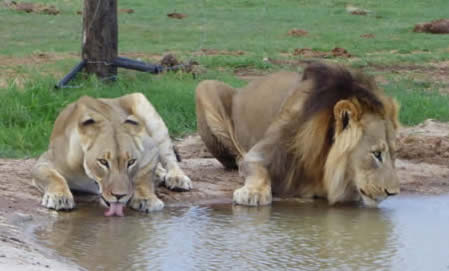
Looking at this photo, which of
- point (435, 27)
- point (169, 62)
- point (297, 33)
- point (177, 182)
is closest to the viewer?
point (177, 182)

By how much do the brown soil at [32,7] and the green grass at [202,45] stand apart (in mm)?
289

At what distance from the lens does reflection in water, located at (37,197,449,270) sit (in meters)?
5.16

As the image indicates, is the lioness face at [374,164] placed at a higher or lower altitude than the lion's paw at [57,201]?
higher

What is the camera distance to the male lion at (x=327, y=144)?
653 centimetres

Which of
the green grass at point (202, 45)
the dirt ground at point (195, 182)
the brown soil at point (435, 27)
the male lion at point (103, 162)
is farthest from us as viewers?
the brown soil at point (435, 27)

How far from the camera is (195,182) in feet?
23.6

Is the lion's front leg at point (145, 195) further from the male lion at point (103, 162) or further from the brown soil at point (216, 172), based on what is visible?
the brown soil at point (216, 172)

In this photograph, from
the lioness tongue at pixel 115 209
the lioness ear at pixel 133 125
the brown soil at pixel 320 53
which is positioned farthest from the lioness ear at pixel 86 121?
the brown soil at pixel 320 53

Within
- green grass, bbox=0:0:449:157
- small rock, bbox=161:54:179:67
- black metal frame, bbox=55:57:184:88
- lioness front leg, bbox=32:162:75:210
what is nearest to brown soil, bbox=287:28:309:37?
green grass, bbox=0:0:449:157

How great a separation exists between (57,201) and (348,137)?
1.79 meters

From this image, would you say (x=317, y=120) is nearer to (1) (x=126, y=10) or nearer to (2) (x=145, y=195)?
(2) (x=145, y=195)

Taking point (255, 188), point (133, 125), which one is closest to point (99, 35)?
point (133, 125)

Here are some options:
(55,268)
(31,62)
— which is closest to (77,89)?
(31,62)

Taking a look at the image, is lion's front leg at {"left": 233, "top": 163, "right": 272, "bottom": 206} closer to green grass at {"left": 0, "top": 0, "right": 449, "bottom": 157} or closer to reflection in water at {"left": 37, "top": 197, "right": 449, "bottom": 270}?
reflection in water at {"left": 37, "top": 197, "right": 449, "bottom": 270}
